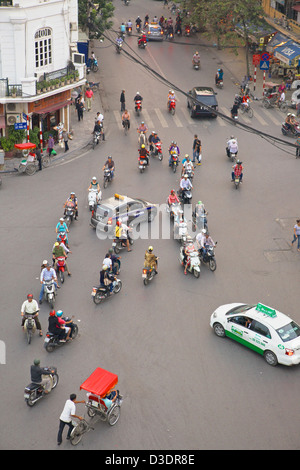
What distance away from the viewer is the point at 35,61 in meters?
35.6

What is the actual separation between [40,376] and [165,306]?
6.33 metres

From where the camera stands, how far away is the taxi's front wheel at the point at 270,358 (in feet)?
66.2

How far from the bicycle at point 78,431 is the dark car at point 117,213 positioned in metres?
11.7

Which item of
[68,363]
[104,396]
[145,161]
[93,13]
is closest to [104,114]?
[93,13]

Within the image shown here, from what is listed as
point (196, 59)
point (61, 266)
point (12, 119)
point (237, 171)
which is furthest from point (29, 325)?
Answer: point (196, 59)

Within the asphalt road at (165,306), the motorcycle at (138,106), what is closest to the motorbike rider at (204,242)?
the asphalt road at (165,306)

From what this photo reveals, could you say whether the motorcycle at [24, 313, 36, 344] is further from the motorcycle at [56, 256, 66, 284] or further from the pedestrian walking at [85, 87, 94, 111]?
the pedestrian walking at [85, 87, 94, 111]

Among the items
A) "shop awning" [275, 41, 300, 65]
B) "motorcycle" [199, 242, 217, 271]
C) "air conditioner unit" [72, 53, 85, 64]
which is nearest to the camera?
"motorcycle" [199, 242, 217, 271]

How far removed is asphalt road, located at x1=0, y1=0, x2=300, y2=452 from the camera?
58.6ft

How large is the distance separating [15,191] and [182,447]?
1846cm

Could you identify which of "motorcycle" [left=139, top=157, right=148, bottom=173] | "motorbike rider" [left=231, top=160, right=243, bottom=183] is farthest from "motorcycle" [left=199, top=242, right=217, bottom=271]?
"motorcycle" [left=139, top=157, right=148, bottom=173]

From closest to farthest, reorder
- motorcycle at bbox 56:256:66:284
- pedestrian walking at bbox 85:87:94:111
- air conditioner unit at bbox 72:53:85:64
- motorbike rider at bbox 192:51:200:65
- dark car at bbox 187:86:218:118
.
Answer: motorcycle at bbox 56:256:66:284
air conditioner unit at bbox 72:53:85:64
dark car at bbox 187:86:218:118
pedestrian walking at bbox 85:87:94:111
motorbike rider at bbox 192:51:200:65

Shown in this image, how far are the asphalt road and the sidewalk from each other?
0.94m

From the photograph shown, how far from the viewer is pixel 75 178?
3403 centimetres
